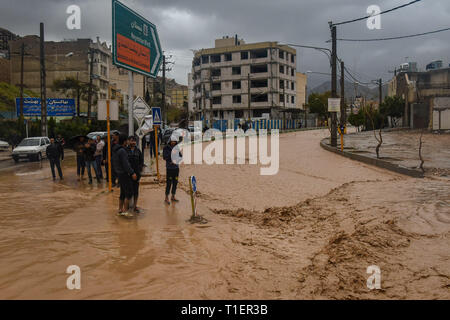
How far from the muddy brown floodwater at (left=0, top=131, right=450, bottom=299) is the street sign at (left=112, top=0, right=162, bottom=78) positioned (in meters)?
5.34

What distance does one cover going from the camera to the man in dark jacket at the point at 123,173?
8.97 meters

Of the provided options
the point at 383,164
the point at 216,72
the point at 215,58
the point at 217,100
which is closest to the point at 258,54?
the point at 215,58

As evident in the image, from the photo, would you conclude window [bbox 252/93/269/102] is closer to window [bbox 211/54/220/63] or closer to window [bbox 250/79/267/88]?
window [bbox 250/79/267/88]

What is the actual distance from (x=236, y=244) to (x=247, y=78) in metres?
64.9

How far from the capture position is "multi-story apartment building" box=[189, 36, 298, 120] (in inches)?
2800

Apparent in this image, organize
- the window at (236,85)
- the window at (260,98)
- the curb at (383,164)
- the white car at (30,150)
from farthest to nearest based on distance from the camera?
the window at (236,85) < the window at (260,98) < the white car at (30,150) < the curb at (383,164)

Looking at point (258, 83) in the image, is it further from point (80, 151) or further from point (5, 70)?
point (80, 151)

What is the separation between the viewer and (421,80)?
52031 millimetres

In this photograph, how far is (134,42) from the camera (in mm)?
15828

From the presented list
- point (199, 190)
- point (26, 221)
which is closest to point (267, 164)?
point (199, 190)

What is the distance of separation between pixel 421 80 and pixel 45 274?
55.1 meters

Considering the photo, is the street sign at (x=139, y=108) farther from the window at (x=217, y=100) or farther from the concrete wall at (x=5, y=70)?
the window at (x=217, y=100)

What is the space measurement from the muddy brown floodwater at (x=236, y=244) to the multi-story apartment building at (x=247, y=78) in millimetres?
59940

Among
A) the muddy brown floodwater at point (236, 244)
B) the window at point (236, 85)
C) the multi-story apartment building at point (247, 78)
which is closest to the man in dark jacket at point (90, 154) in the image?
the muddy brown floodwater at point (236, 244)
